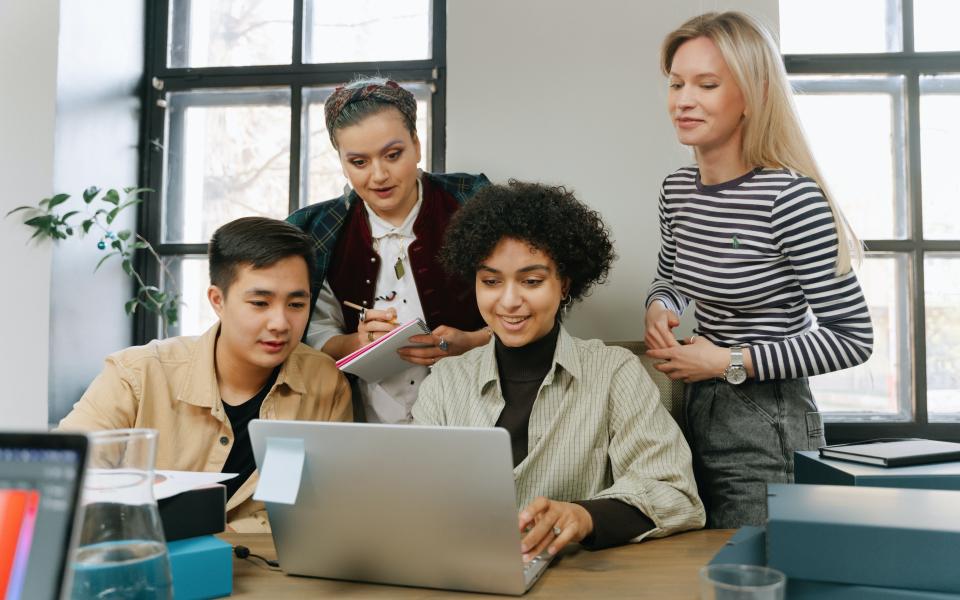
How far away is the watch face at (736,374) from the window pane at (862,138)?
1082 mm

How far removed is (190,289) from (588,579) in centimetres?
200

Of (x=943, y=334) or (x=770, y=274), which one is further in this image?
(x=943, y=334)

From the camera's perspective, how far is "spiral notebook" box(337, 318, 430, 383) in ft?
4.94

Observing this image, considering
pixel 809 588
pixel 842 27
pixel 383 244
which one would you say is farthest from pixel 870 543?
pixel 842 27

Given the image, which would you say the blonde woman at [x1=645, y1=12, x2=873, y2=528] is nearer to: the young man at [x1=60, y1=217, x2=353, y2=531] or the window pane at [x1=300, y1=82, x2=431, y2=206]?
the young man at [x1=60, y1=217, x2=353, y2=531]

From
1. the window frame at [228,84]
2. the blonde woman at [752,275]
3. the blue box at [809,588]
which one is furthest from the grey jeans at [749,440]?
the window frame at [228,84]

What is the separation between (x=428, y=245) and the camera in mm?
1885

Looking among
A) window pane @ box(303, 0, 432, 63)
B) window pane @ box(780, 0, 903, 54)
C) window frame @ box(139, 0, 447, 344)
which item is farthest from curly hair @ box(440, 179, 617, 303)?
window pane @ box(780, 0, 903, 54)

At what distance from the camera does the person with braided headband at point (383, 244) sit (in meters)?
1.76

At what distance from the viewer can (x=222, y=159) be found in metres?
2.53

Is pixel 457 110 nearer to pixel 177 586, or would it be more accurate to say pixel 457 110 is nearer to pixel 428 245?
pixel 428 245

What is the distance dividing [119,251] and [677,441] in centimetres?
194

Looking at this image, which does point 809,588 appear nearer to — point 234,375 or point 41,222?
point 234,375

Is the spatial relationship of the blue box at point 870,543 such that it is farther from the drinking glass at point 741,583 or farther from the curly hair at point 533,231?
the curly hair at point 533,231
